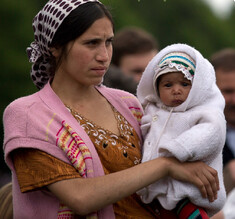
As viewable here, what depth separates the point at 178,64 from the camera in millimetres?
3678

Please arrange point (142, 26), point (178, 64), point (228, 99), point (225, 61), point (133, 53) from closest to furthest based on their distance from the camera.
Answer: point (178, 64), point (228, 99), point (225, 61), point (133, 53), point (142, 26)

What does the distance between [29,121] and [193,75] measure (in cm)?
99

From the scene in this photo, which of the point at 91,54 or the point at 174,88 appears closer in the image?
the point at 91,54

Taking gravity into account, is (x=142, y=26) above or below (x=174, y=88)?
below

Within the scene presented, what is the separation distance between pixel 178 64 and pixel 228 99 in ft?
7.71

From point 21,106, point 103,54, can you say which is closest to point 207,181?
point 103,54

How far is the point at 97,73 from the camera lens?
11.7 ft

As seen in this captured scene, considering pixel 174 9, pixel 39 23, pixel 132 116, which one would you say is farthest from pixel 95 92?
pixel 174 9

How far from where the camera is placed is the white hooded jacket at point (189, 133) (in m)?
3.49

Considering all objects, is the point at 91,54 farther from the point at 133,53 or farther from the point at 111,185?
the point at 133,53

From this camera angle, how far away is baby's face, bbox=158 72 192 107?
369cm

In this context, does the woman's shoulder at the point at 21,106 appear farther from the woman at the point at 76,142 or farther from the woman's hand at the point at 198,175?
the woman's hand at the point at 198,175

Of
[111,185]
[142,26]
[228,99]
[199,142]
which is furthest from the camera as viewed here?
[142,26]

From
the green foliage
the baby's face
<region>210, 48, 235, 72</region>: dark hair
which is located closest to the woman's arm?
the baby's face
